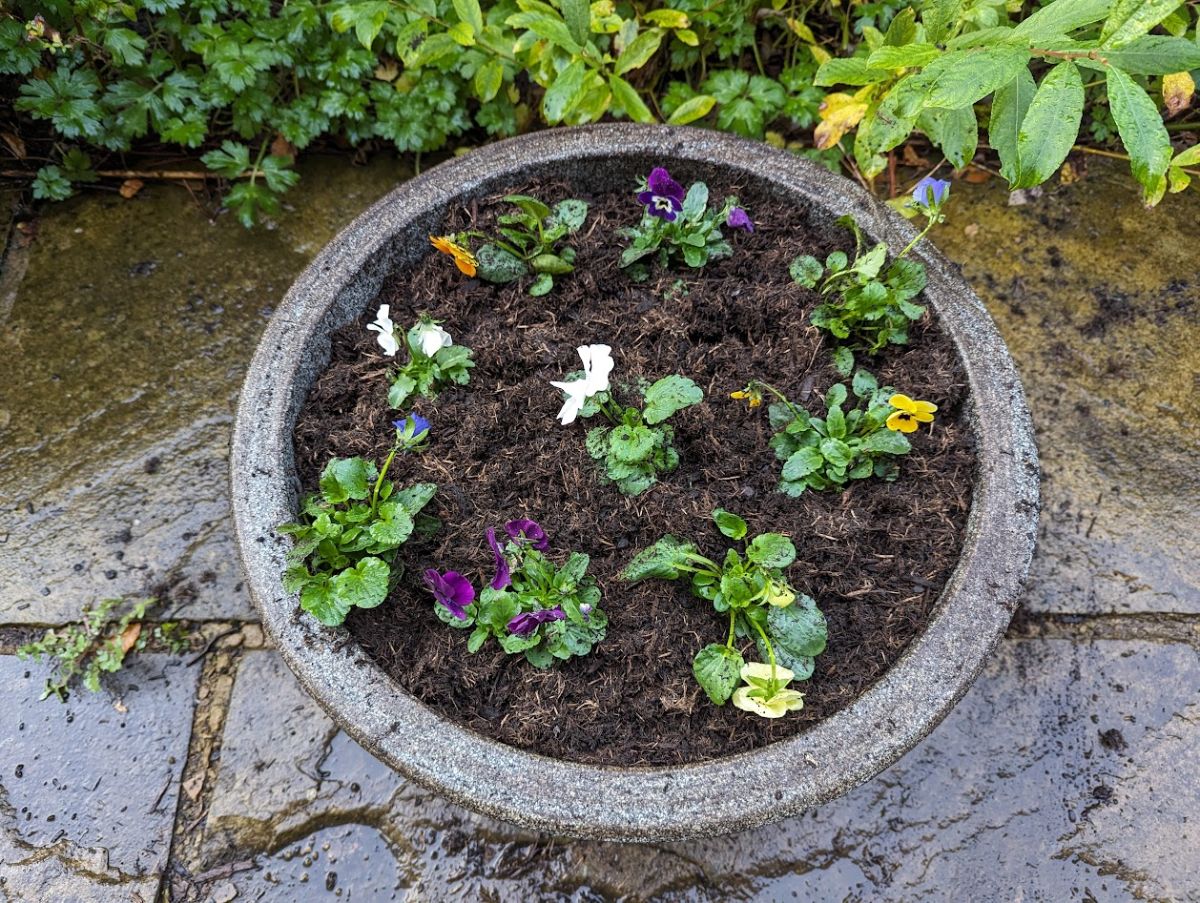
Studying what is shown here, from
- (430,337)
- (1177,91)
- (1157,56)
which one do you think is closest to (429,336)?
(430,337)

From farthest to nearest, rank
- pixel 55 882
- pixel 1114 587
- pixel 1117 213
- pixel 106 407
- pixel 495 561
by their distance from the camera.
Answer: pixel 1117 213 < pixel 106 407 < pixel 1114 587 < pixel 55 882 < pixel 495 561

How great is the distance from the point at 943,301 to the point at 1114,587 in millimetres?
886

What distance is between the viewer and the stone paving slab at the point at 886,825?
1727mm

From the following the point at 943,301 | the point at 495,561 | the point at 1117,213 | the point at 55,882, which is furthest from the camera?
the point at 1117,213

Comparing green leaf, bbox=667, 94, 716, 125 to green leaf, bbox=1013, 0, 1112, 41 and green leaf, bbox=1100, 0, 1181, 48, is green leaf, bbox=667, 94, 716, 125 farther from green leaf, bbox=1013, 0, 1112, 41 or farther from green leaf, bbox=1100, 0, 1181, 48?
green leaf, bbox=1100, 0, 1181, 48

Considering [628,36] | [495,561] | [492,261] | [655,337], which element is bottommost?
[495,561]

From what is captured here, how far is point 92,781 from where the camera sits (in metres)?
1.82

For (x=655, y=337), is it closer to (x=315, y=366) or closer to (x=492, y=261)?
(x=492, y=261)

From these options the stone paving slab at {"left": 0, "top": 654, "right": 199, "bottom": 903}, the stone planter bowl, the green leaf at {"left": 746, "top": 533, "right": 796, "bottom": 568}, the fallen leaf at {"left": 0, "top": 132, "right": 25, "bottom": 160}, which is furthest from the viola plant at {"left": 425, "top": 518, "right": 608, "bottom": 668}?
the fallen leaf at {"left": 0, "top": 132, "right": 25, "bottom": 160}

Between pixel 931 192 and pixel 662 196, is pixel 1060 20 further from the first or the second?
pixel 662 196

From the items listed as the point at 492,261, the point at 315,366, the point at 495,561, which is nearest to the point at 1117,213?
the point at 492,261

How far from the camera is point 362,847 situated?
1756 millimetres

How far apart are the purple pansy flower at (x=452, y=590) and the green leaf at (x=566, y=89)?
1041 millimetres

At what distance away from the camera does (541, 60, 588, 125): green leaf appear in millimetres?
1803
